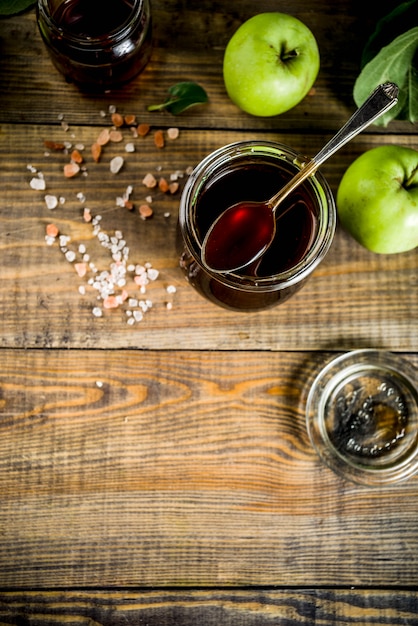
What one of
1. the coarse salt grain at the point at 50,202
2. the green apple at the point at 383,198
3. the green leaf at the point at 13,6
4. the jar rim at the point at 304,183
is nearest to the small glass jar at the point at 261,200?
the jar rim at the point at 304,183

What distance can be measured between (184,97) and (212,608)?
0.65 metres

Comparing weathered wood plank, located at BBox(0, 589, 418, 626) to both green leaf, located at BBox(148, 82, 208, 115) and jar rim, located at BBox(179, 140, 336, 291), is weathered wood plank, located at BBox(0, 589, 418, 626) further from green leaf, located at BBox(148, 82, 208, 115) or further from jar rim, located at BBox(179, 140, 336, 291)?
green leaf, located at BBox(148, 82, 208, 115)

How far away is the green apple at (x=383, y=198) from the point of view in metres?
0.75

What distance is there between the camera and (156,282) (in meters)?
0.82

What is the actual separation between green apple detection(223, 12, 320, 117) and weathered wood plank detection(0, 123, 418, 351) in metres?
0.08

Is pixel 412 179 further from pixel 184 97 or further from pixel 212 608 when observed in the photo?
pixel 212 608

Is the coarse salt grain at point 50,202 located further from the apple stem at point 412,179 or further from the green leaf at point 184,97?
the apple stem at point 412,179

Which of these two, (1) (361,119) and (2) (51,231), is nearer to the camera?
(1) (361,119)

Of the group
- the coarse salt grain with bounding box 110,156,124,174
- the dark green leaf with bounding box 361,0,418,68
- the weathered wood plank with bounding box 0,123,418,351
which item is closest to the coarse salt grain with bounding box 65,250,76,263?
the weathered wood plank with bounding box 0,123,418,351

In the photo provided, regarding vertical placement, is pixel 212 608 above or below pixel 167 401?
below

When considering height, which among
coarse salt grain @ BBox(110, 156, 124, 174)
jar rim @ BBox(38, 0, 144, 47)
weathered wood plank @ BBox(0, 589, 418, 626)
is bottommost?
weathered wood plank @ BBox(0, 589, 418, 626)

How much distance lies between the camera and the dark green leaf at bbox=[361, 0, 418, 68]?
0.78 metres

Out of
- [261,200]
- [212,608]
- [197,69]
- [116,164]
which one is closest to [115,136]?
[116,164]

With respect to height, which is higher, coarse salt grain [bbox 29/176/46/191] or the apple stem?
coarse salt grain [bbox 29/176/46/191]
